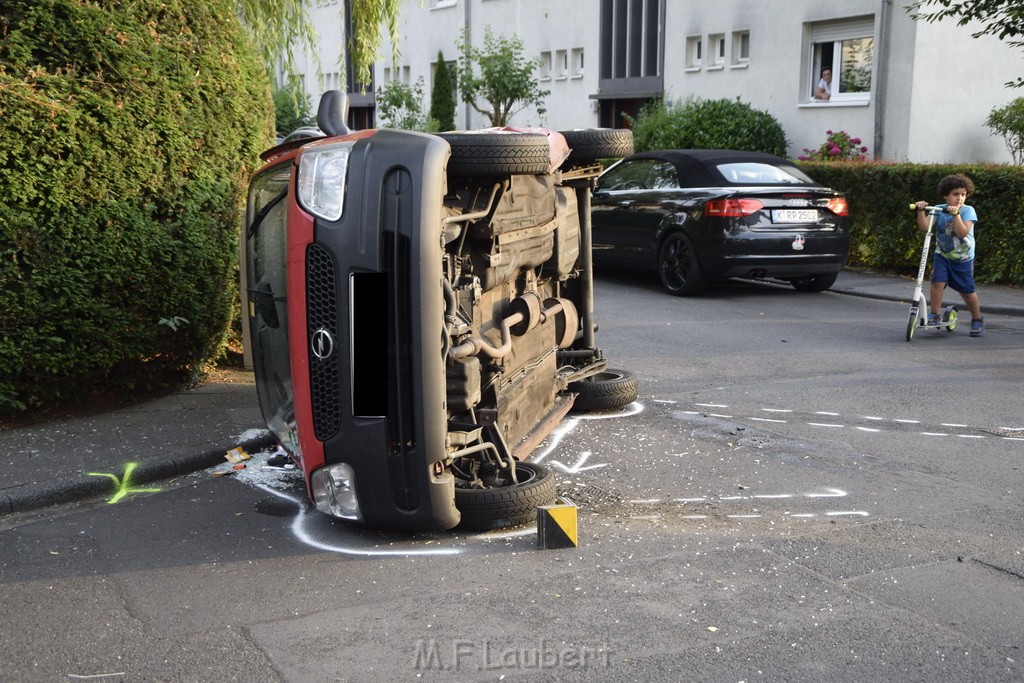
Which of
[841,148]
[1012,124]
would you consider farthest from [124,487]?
[1012,124]

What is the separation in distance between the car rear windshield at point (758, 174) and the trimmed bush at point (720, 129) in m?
7.56

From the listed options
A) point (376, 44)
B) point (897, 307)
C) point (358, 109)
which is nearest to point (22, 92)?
point (376, 44)

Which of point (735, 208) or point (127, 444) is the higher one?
point (735, 208)

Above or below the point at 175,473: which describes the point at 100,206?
above

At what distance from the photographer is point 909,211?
15156 mm

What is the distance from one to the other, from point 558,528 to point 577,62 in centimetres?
2697

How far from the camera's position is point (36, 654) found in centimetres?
418

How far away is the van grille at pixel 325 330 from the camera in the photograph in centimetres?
489

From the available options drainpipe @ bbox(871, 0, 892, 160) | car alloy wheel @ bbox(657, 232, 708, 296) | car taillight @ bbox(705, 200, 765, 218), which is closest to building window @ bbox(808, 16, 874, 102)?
drainpipe @ bbox(871, 0, 892, 160)

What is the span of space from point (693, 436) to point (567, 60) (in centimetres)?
2507

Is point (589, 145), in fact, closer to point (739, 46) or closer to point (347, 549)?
point (347, 549)

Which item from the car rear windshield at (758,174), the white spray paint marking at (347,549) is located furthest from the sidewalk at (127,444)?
the car rear windshield at (758,174)

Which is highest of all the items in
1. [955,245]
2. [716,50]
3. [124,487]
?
[716,50]

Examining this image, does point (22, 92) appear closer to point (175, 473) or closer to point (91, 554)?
point (175, 473)
